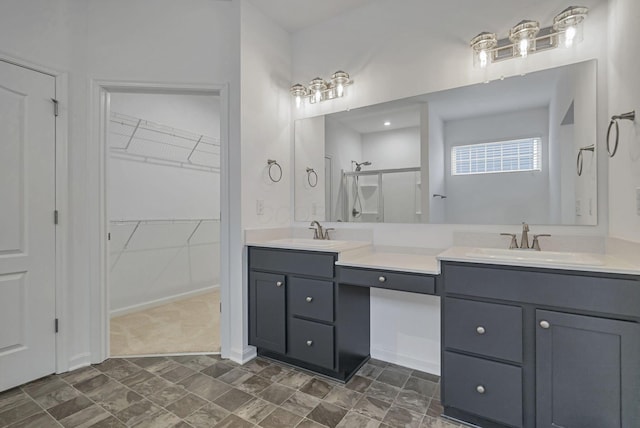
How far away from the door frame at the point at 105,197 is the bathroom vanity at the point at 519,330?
2.56 ft

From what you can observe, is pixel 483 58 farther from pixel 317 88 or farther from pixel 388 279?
pixel 388 279

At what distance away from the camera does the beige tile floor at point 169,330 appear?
263cm

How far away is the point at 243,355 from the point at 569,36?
290cm

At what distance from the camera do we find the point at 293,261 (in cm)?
221

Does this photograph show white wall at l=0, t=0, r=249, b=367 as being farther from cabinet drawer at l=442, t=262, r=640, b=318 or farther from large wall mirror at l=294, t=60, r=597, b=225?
cabinet drawer at l=442, t=262, r=640, b=318

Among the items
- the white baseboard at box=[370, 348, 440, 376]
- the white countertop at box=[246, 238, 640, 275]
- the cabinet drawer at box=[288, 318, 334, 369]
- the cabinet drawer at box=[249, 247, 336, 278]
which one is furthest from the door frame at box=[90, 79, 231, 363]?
the white baseboard at box=[370, 348, 440, 376]

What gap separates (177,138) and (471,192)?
352cm

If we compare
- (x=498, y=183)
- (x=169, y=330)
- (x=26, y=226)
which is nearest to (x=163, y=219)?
(x=169, y=330)

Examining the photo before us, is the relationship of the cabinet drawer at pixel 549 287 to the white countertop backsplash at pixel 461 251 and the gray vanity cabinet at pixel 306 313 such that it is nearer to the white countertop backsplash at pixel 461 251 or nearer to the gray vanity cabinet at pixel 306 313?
the white countertop backsplash at pixel 461 251

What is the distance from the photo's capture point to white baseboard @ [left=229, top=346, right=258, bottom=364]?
2.39 m

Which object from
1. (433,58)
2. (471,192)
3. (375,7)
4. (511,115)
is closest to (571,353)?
(471,192)

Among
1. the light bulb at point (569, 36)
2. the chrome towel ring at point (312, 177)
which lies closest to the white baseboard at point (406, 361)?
the chrome towel ring at point (312, 177)

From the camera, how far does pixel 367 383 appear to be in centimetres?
207

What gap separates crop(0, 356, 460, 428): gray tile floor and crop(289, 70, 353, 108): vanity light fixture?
213cm
